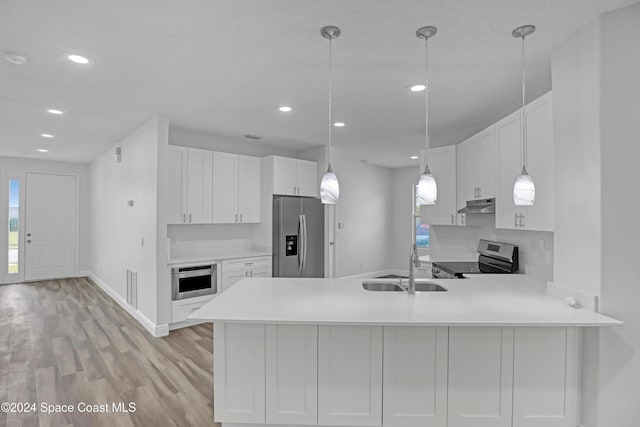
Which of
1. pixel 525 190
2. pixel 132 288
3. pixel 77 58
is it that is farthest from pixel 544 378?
pixel 132 288

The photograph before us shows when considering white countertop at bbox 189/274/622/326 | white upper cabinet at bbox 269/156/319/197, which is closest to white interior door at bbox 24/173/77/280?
white upper cabinet at bbox 269/156/319/197

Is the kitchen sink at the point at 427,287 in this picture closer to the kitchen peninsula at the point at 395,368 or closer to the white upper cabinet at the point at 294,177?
the kitchen peninsula at the point at 395,368

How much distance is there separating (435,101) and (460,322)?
7.80 feet

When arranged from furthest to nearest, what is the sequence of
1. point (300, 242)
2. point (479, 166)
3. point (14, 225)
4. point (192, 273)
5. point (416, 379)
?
1. point (14, 225)
2. point (300, 242)
3. point (192, 273)
4. point (479, 166)
5. point (416, 379)

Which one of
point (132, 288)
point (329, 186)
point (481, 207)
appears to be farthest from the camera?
point (132, 288)

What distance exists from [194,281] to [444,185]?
351 centimetres

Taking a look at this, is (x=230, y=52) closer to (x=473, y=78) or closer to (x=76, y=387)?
(x=473, y=78)

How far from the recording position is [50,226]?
7035 millimetres

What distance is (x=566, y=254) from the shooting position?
7.09 ft

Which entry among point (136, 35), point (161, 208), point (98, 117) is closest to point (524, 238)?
point (136, 35)

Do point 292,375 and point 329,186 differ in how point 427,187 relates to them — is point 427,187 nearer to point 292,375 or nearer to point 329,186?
point 329,186

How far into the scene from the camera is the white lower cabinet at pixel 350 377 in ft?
6.63

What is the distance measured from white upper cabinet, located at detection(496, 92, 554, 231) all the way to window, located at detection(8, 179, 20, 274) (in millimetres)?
8632

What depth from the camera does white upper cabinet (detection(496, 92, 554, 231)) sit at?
2.44 m
